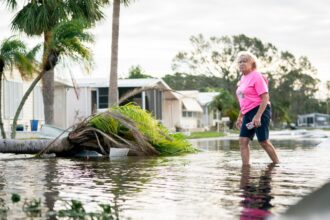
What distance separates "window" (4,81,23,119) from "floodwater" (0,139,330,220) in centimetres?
1882

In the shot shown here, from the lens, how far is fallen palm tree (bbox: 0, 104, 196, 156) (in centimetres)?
1291

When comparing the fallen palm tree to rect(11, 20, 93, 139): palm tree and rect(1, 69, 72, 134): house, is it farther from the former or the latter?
rect(1, 69, 72, 134): house

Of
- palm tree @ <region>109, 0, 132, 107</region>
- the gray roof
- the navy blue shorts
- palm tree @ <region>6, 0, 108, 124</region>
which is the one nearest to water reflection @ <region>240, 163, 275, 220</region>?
the navy blue shorts

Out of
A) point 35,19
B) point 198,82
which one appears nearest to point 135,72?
point 198,82

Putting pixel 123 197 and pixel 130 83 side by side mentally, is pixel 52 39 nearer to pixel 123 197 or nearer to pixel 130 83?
pixel 123 197

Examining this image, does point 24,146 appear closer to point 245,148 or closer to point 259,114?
point 245,148

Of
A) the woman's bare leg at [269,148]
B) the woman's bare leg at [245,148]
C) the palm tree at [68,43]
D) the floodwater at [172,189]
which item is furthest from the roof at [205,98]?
the floodwater at [172,189]

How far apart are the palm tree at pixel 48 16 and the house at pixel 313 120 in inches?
3385

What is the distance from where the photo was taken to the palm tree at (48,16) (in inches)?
896

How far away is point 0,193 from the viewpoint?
574 centimetres

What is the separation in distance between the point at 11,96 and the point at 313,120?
3450 inches

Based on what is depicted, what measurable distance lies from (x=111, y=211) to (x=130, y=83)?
37.2 m

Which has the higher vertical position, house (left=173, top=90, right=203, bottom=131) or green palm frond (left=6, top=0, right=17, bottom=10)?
green palm frond (left=6, top=0, right=17, bottom=10)

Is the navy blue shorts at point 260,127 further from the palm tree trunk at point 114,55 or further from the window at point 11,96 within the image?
the window at point 11,96
